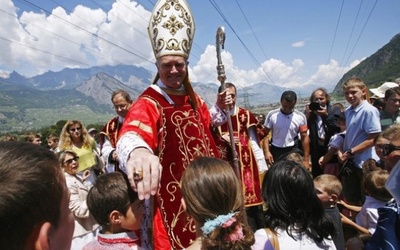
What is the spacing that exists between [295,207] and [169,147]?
2.98ft

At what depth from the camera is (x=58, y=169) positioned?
110 cm

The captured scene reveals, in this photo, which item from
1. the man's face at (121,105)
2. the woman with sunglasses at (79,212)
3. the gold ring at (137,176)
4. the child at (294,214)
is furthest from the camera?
the man's face at (121,105)

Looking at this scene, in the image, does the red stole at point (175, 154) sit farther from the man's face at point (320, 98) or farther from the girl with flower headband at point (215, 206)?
the man's face at point (320, 98)

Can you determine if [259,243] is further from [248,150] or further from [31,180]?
[248,150]

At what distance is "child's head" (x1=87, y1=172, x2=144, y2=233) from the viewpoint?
2191mm

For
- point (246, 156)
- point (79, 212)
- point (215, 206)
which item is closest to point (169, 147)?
point (215, 206)

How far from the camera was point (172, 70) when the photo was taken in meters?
2.50

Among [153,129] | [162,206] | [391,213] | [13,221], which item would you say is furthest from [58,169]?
[391,213]

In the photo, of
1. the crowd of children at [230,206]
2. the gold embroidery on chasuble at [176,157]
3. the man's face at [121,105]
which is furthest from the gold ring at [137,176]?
the man's face at [121,105]

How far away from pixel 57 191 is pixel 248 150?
3919 mm

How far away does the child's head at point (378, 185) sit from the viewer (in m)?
3.02

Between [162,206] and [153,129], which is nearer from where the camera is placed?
[153,129]

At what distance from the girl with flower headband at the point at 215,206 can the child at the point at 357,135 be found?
3130mm

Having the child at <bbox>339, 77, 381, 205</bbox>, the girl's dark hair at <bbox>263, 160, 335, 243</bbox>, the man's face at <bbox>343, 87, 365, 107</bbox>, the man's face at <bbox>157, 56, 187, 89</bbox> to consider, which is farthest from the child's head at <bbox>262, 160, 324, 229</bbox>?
the man's face at <bbox>343, 87, 365, 107</bbox>
